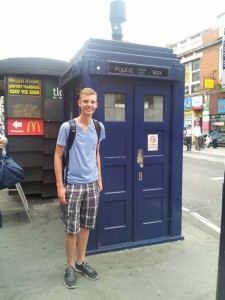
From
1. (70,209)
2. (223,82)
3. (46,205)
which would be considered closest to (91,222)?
(70,209)


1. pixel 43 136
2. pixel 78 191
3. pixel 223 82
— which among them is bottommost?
pixel 78 191

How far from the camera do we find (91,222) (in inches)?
122

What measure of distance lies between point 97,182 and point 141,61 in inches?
62.8

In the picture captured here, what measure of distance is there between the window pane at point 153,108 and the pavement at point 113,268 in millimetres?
1694

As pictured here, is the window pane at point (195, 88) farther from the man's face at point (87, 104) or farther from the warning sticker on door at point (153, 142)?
the man's face at point (87, 104)

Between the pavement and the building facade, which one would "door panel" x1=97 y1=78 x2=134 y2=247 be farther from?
the building facade

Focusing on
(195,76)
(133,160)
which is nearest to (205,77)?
(195,76)

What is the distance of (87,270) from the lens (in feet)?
10.2

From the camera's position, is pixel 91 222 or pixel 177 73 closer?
pixel 91 222

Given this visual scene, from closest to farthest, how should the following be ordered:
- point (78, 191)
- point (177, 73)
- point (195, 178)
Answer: point (78, 191), point (177, 73), point (195, 178)

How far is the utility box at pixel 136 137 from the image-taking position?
349 cm

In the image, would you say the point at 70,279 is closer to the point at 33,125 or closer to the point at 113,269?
the point at 113,269

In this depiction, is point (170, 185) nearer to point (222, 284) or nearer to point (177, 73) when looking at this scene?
point (177, 73)

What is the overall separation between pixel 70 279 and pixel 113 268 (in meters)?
0.56
